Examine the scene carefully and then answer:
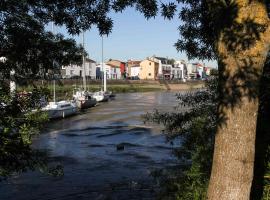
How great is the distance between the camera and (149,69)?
6211 inches

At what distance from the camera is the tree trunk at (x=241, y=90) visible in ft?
15.5

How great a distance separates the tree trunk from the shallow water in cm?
374

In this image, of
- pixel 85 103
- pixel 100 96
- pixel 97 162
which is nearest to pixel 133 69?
pixel 100 96

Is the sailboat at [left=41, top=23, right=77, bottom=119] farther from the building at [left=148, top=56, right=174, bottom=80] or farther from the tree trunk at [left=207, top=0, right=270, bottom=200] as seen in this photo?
the building at [left=148, top=56, right=174, bottom=80]

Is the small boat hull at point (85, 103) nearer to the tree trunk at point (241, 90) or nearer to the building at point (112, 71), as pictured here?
the tree trunk at point (241, 90)

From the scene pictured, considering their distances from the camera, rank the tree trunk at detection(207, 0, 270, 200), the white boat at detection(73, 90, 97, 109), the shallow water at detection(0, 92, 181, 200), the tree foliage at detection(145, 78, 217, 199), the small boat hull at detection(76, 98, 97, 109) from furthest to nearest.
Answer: the white boat at detection(73, 90, 97, 109)
the small boat hull at detection(76, 98, 97, 109)
the shallow water at detection(0, 92, 181, 200)
the tree foliage at detection(145, 78, 217, 199)
the tree trunk at detection(207, 0, 270, 200)

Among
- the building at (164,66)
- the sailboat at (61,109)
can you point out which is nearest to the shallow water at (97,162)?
the sailboat at (61,109)

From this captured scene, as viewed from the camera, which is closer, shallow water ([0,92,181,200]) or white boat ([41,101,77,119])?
shallow water ([0,92,181,200])

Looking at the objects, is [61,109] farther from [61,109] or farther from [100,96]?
[100,96]

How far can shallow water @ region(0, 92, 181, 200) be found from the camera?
1534 cm

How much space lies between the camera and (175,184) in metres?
8.04

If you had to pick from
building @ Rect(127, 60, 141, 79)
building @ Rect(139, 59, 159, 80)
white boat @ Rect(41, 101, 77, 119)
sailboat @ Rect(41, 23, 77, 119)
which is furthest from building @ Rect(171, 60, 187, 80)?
sailboat @ Rect(41, 23, 77, 119)

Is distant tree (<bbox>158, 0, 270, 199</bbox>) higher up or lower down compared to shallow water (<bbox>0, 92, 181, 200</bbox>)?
higher up

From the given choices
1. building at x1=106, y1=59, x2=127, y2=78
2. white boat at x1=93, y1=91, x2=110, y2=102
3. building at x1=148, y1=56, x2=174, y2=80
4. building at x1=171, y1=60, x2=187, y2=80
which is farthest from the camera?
building at x1=171, y1=60, x2=187, y2=80
